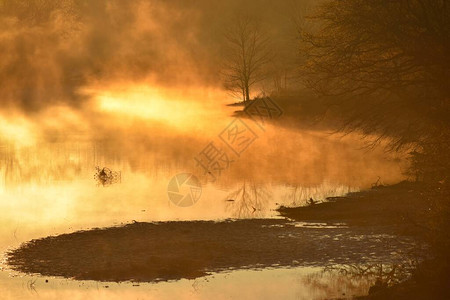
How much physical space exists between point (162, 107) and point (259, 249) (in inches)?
3616

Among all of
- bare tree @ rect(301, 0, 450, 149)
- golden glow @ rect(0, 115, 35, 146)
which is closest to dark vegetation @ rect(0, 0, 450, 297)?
bare tree @ rect(301, 0, 450, 149)

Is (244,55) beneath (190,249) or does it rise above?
above

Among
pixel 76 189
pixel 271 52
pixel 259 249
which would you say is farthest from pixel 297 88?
pixel 259 249

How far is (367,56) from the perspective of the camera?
99.2ft

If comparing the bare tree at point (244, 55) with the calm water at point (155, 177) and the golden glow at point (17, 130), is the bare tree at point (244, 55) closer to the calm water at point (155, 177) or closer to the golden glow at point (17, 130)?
the calm water at point (155, 177)

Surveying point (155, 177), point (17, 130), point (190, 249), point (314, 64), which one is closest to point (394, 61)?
point (314, 64)

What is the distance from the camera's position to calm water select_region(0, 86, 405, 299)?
29.5m

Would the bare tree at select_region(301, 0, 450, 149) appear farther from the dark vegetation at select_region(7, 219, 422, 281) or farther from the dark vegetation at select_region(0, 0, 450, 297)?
the dark vegetation at select_region(7, 219, 422, 281)

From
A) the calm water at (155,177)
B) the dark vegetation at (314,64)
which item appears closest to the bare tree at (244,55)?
the dark vegetation at (314,64)

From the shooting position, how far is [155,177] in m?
57.4

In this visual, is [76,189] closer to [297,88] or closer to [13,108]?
[297,88]

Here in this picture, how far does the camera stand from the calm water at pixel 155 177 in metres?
29.5

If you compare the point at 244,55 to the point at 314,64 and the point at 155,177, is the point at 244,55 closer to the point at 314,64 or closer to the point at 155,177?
the point at 155,177

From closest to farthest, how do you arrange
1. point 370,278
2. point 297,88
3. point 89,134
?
point 370,278, point 89,134, point 297,88
